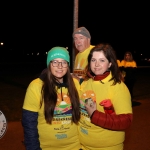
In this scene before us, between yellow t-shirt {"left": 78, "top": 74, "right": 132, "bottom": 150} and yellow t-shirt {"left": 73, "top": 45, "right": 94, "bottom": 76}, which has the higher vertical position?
yellow t-shirt {"left": 73, "top": 45, "right": 94, "bottom": 76}

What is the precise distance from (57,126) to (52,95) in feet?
0.97

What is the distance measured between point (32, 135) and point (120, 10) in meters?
58.6

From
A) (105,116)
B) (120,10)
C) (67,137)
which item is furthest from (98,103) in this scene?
(120,10)

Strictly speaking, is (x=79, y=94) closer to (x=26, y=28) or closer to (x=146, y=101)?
(x=146, y=101)

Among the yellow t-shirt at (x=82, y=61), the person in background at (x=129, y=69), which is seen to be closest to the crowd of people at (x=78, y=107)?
the yellow t-shirt at (x=82, y=61)

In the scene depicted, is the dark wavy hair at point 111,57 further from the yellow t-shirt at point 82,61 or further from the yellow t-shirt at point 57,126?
the yellow t-shirt at point 82,61

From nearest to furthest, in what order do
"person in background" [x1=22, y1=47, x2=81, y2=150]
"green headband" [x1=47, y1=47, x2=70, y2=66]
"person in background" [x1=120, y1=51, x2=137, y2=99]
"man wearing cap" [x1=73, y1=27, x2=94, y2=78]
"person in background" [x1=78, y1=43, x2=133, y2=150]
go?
"person in background" [x1=78, y1=43, x2=133, y2=150] < "person in background" [x1=22, y1=47, x2=81, y2=150] < "green headband" [x1=47, y1=47, x2=70, y2=66] < "man wearing cap" [x1=73, y1=27, x2=94, y2=78] < "person in background" [x1=120, y1=51, x2=137, y2=99]

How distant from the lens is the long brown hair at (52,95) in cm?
228

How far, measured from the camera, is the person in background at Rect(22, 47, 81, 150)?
2.25 m

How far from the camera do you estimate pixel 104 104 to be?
7.18 feet

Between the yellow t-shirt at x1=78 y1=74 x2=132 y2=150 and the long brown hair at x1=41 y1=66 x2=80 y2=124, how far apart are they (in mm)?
71

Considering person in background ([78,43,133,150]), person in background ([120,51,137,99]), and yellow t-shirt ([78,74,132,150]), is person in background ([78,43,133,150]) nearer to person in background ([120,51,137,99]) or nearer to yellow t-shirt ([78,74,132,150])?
yellow t-shirt ([78,74,132,150])

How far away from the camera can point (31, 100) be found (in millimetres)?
2248

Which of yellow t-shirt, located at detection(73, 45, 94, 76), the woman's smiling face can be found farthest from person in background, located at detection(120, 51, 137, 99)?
the woman's smiling face
